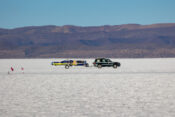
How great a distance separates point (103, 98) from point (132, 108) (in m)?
2.59

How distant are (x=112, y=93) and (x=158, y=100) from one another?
9.27ft

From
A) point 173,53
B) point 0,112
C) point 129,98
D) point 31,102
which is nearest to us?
point 0,112

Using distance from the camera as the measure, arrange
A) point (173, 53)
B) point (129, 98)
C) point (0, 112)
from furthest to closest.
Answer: point (173, 53) < point (129, 98) < point (0, 112)

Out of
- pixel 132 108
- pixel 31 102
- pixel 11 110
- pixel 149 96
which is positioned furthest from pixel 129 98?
pixel 11 110

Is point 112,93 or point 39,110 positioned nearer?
point 39,110

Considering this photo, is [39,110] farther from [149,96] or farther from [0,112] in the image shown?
[149,96]

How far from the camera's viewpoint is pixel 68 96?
14109mm

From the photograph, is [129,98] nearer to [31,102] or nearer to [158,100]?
[158,100]

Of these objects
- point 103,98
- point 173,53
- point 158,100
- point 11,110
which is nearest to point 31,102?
point 11,110

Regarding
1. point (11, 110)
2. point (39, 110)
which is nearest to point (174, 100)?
point (39, 110)

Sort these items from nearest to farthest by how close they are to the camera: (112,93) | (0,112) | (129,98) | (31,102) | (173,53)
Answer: (0,112) → (31,102) → (129,98) → (112,93) → (173,53)

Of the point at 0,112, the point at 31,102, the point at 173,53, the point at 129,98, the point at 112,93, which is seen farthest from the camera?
the point at 173,53

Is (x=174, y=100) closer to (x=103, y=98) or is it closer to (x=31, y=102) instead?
(x=103, y=98)

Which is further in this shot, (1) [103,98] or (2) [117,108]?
(1) [103,98]
